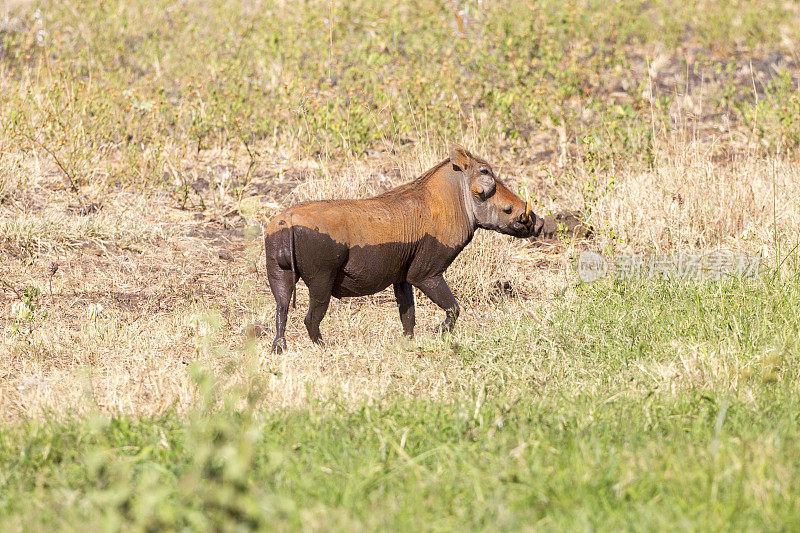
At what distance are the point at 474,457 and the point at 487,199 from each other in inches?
89.7

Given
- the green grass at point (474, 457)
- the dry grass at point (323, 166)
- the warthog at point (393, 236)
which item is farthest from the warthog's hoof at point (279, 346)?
the green grass at point (474, 457)

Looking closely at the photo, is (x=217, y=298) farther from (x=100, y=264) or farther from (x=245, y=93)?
(x=245, y=93)

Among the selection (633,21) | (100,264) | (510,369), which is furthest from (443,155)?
(633,21)

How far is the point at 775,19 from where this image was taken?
14.1 meters

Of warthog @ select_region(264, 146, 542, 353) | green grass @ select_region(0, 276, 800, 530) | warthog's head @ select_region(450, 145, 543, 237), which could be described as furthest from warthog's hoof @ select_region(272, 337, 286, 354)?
warthog's head @ select_region(450, 145, 543, 237)

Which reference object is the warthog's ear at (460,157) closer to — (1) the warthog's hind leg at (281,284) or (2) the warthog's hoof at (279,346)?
(1) the warthog's hind leg at (281,284)

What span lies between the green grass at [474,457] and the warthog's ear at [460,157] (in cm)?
114

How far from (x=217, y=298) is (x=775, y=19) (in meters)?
10.6

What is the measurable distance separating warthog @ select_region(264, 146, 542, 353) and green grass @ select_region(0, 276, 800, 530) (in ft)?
2.44

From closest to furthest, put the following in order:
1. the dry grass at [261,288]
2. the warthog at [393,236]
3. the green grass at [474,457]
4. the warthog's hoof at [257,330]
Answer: the green grass at [474,457] < the dry grass at [261,288] < the warthog at [393,236] < the warthog's hoof at [257,330]

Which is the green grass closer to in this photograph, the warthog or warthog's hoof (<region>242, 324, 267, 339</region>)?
the warthog

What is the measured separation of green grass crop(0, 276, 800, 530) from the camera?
3.12 meters

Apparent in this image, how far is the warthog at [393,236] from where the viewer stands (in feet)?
16.7

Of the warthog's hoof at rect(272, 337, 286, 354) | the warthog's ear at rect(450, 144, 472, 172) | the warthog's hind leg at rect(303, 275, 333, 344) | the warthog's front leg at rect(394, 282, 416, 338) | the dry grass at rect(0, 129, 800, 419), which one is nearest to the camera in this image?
the dry grass at rect(0, 129, 800, 419)
